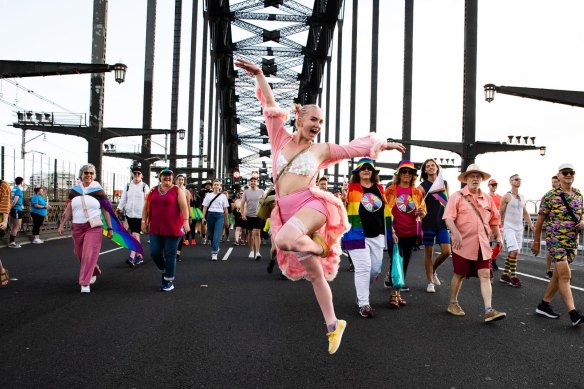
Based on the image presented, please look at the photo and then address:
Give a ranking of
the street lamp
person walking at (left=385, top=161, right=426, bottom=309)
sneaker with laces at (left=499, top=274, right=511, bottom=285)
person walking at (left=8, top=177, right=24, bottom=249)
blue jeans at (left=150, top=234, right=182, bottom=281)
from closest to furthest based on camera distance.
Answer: person walking at (left=385, top=161, right=426, bottom=309) → blue jeans at (left=150, top=234, right=182, bottom=281) → sneaker with laces at (left=499, top=274, right=511, bottom=285) → person walking at (left=8, top=177, right=24, bottom=249) → the street lamp

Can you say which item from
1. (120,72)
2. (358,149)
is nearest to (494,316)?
(358,149)

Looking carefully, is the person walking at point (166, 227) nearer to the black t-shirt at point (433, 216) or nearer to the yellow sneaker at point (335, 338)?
the black t-shirt at point (433, 216)

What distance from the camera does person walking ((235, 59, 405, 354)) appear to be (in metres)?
3.93

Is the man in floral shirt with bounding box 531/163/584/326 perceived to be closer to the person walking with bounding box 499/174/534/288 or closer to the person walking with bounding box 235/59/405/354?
the person walking with bounding box 235/59/405/354

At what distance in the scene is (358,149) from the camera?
4.05 m

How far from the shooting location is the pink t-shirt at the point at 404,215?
748 cm

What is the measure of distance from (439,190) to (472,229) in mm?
2231

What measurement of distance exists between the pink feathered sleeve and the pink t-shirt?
3.52 metres

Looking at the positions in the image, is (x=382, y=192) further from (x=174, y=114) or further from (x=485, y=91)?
(x=174, y=114)

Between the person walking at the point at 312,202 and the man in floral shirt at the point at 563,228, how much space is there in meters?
3.09

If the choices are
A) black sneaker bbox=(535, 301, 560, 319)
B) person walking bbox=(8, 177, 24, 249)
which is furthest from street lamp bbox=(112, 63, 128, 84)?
black sneaker bbox=(535, 301, 560, 319)

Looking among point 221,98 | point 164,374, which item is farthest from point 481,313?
point 221,98

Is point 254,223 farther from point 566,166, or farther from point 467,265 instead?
point 566,166

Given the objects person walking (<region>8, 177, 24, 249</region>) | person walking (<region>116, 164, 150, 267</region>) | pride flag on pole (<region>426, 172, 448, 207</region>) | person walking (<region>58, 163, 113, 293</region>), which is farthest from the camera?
person walking (<region>8, 177, 24, 249</region>)
